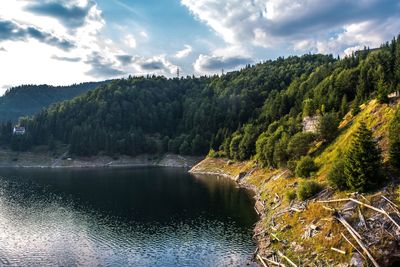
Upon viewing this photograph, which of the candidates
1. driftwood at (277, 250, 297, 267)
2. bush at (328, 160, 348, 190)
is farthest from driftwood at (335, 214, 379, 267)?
bush at (328, 160, 348, 190)

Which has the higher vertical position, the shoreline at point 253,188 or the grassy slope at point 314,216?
the grassy slope at point 314,216

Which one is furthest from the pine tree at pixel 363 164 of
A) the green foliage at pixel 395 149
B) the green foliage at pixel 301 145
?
the green foliage at pixel 301 145

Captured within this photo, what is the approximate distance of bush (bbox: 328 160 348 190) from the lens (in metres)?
66.3

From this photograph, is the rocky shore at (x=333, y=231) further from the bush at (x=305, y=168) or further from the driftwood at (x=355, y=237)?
the bush at (x=305, y=168)

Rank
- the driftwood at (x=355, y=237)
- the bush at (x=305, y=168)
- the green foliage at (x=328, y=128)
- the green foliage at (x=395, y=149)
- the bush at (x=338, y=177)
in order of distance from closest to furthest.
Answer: the driftwood at (x=355, y=237)
the green foliage at (x=395, y=149)
the bush at (x=338, y=177)
the bush at (x=305, y=168)
the green foliage at (x=328, y=128)

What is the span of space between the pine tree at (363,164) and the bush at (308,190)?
9317mm

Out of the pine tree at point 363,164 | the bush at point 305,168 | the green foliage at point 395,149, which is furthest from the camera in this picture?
the bush at point 305,168

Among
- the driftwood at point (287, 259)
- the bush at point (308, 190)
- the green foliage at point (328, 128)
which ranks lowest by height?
the driftwood at point (287, 259)

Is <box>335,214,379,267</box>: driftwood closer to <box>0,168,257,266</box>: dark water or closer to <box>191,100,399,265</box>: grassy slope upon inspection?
<box>191,100,399,265</box>: grassy slope

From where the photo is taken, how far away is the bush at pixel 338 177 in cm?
6631

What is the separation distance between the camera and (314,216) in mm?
62750

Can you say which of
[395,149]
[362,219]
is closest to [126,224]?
[362,219]

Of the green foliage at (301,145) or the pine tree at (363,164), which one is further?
the green foliage at (301,145)

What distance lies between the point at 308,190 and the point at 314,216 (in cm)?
1043
